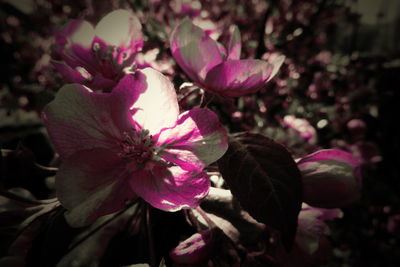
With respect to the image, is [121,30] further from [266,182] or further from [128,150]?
[266,182]

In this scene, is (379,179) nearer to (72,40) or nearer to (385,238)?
(385,238)

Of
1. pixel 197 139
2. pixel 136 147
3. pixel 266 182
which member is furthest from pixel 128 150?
pixel 266 182

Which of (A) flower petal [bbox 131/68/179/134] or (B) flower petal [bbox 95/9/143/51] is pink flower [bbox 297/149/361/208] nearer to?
(A) flower petal [bbox 131/68/179/134]

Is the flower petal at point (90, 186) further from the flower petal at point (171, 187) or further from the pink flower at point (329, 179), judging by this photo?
the pink flower at point (329, 179)

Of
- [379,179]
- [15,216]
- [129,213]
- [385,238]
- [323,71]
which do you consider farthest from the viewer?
[379,179]

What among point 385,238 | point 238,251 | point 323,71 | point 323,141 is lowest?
point 385,238

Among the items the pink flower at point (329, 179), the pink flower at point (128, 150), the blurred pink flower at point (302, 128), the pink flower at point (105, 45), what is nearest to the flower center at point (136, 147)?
the pink flower at point (128, 150)

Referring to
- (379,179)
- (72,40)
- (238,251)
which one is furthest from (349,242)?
(72,40)
